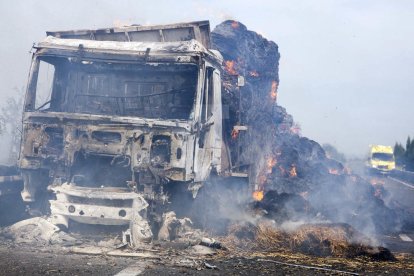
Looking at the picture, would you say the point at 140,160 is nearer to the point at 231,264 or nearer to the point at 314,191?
the point at 231,264

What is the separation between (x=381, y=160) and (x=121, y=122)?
3152 cm

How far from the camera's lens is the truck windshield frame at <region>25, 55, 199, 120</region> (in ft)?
23.5

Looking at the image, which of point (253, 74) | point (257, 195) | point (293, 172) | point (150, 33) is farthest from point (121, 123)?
point (293, 172)

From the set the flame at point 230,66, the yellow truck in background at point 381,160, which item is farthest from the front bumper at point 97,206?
the yellow truck in background at point 381,160

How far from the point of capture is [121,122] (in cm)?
657

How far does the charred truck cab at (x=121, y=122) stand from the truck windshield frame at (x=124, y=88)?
17 mm

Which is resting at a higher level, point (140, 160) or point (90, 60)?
point (90, 60)

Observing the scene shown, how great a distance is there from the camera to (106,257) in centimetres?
555

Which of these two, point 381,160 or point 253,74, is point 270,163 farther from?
point 381,160

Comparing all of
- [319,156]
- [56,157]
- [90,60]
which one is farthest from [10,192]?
[319,156]

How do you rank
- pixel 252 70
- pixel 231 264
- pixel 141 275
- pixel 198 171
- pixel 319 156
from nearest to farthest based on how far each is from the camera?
pixel 141 275 < pixel 231 264 < pixel 198 171 < pixel 252 70 < pixel 319 156

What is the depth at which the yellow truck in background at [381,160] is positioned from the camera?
33812 mm

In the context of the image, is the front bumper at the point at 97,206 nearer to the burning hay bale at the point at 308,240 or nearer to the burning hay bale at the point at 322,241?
the burning hay bale at the point at 308,240

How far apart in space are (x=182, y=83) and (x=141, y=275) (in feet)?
11.5
